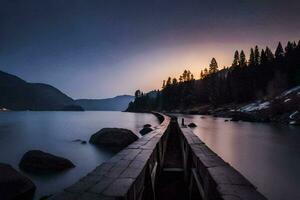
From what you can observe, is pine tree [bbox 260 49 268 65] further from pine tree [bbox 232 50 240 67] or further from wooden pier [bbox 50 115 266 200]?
wooden pier [bbox 50 115 266 200]

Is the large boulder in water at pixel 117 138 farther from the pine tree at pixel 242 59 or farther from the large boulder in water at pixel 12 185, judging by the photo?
the pine tree at pixel 242 59

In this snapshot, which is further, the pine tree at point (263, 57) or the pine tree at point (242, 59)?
the pine tree at point (242, 59)

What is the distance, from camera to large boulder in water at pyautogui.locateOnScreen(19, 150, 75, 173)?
1776cm

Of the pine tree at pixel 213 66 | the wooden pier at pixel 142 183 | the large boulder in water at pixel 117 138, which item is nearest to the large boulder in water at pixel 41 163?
the large boulder in water at pixel 117 138

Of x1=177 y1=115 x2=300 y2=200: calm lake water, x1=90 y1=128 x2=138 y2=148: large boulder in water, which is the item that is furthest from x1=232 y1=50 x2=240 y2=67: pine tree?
x1=90 y1=128 x2=138 y2=148: large boulder in water

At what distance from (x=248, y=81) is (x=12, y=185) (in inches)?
3897

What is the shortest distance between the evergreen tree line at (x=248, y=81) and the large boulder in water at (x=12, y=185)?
82265mm

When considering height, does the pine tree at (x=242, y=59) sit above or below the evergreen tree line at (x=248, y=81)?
above

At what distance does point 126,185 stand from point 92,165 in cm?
1807

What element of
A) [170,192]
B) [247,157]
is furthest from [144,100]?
[170,192]

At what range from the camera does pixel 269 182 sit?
16156mm

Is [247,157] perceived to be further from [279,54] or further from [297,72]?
[279,54]

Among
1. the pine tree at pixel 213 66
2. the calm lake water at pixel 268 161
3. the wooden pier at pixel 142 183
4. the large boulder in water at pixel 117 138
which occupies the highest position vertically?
the pine tree at pixel 213 66

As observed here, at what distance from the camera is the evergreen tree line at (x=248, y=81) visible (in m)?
89.8
